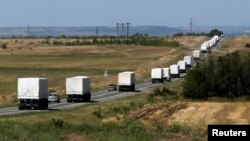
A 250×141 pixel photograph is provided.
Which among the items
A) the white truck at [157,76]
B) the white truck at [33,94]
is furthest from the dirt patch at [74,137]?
the white truck at [157,76]

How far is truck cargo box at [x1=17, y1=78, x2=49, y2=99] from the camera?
212 feet

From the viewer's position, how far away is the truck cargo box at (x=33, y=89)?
6469 centimetres

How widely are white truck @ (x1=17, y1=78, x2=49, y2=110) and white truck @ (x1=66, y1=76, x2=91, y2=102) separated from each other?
8791mm

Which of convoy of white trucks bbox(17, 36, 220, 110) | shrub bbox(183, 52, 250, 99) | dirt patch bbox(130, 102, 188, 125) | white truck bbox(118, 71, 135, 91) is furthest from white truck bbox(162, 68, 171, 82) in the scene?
dirt patch bbox(130, 102, 188, 125)

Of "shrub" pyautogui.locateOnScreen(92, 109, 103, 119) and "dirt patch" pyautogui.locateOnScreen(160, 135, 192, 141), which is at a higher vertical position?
"dirt patch" pyautogui.locateOnScreen(160, 135, 192, 141)

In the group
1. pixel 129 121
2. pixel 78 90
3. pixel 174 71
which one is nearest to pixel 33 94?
pixel 78 90

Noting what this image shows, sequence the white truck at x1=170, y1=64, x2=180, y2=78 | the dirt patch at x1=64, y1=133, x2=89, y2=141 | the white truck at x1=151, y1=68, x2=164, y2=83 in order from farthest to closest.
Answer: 1. the white truck at x1=170, y1=64, x2=180, y2=78
2. the white truck at x1=151, y1=68, x2=164, y2=83
3. the dirt patch at x1=64, y1=133, x2=89, y2=141

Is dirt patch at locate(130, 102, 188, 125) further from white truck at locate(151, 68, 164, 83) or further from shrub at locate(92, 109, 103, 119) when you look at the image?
white truck at locate(151, 68, 164, 83)

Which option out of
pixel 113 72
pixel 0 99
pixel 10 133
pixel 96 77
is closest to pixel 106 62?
pixel 113 72

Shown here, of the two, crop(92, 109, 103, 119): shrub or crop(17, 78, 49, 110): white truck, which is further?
crop(17, 78, 49, 110): white truck

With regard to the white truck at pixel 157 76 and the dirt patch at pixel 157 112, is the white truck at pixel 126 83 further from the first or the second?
the dirt patch at pixel 157 112

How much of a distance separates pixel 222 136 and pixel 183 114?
125 ft

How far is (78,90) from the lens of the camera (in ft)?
243

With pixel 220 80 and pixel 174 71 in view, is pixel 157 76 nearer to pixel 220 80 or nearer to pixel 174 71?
pixel 174 71
